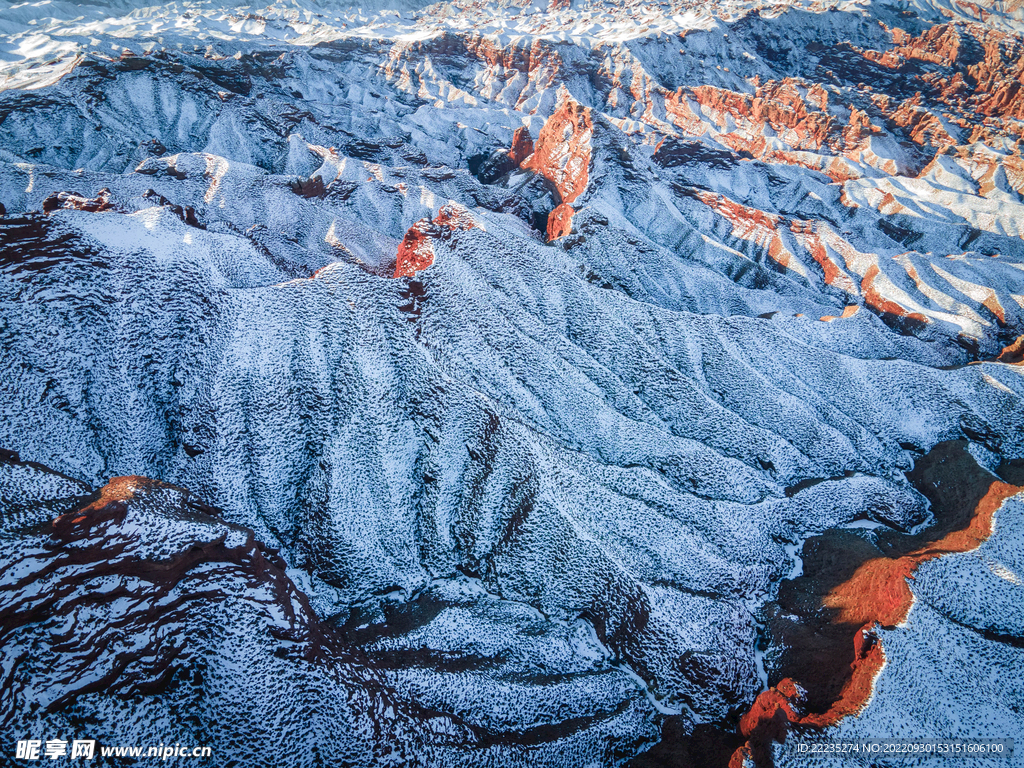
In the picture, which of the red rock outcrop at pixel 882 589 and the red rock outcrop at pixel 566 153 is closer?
the red rock outcrop at pixel 882 589

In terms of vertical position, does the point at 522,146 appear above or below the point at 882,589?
above

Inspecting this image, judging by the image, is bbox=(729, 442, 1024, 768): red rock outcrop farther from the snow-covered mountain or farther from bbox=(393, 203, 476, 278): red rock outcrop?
bbox=(393, 203, 476, 278): red rock outcrop

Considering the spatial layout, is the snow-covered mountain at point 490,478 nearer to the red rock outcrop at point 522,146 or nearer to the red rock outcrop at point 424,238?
the red rock outcrop at point 424,238

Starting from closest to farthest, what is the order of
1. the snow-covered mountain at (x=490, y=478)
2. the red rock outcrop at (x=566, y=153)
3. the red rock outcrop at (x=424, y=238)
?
1. the snow-covered mountain at (x=490, y=478)
2. the red rock outcrop at (x=424, y=238)
3. the red rock outcrop at (x=566, y=153)

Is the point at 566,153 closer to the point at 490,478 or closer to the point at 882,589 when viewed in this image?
the point at 490,478

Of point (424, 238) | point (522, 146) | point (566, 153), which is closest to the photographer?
point (424, 238)

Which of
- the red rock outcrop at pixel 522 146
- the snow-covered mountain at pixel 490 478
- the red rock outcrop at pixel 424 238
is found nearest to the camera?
the snow-covered mountain at pixel 490 478

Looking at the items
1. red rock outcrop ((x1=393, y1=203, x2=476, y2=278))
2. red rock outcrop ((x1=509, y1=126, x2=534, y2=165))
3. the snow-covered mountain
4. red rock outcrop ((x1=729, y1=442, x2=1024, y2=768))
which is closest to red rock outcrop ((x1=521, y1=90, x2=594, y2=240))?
the snow-covered mountain

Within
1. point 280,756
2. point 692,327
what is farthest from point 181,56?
point 280,756

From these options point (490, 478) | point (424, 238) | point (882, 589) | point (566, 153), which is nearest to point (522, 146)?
point (566, 153)

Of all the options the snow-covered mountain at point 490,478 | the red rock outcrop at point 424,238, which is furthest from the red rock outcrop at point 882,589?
the red rock outcrop at point 424,238
